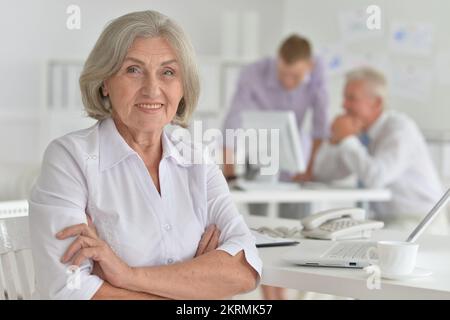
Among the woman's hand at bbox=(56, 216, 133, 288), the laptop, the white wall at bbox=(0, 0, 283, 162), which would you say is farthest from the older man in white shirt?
the woman's hand at bbox=(56, 216, 133, 288)

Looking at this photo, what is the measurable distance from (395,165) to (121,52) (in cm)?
241

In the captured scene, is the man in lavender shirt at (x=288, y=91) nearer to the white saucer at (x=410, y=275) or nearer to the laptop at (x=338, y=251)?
the laptop at (x=338, y=251)

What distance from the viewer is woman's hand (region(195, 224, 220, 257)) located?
1534mm

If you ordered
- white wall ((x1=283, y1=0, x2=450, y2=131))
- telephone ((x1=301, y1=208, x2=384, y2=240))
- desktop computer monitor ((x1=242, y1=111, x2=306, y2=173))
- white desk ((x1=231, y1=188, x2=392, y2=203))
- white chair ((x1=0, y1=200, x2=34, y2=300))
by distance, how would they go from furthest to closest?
white wall ((x1=283, y1=0, x2=450, y2=131)) < desktop computer monitor ((x1=242, y1=111, x2=306, y2=173)) < white desk ((x1=231, y1=188, x2=392, y2=203)) < telephone ((x1=301, y1=208, x2=384, y2=240)) < white chair ((x1=0, y1=200, x2=34, y2=300))

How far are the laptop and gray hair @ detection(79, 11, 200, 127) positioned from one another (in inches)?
15.0

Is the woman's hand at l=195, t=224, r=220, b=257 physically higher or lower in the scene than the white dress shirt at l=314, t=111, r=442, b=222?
higher

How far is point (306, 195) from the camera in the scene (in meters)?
3.50

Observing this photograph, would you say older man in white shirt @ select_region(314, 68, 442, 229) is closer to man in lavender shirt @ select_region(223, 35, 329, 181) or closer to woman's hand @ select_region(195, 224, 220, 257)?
man in lavender shirt @ select_region(223, 35, 329, 181)

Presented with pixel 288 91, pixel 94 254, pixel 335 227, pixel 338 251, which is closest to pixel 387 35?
pixel 288 91

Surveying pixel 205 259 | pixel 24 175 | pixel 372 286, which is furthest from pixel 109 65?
pixel 24 175

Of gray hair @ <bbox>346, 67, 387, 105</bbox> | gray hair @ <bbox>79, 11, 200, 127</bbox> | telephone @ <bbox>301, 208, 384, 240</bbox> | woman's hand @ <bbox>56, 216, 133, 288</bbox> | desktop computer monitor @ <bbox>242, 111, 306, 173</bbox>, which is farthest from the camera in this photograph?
gray hair @ <bbox>346, 67, 387, 105</bbox>

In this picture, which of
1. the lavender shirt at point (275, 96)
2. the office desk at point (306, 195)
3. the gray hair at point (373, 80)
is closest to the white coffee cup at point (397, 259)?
the office desk at point (306, 195)

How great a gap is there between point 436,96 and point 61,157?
3.86 metres

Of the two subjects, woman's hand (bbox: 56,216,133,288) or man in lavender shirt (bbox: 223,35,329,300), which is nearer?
woman's hand (bbox: 56,216,133,288)
